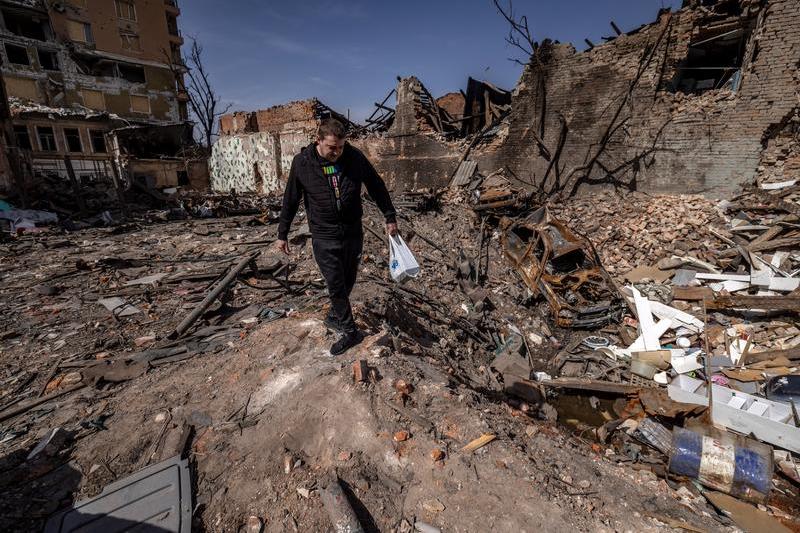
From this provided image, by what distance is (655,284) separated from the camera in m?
6.28

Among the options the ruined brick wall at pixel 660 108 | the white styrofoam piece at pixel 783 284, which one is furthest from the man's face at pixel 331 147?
the ruined brick wall at pixel 660 108

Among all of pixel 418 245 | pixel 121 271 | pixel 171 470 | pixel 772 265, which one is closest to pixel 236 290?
pixel 121 271

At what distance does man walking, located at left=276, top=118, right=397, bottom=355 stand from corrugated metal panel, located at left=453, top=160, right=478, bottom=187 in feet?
27.4

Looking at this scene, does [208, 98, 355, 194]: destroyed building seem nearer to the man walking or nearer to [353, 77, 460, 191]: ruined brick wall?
[353, 77, 460, 191]: ruined brick wall

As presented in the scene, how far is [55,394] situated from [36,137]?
1097 inches

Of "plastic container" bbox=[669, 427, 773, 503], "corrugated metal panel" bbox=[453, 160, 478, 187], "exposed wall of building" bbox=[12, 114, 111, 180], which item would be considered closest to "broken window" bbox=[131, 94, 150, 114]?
"exposed wall of building" bbox=[12, 114, 111, 180]

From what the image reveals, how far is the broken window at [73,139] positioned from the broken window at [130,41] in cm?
934

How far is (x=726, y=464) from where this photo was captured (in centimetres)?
286

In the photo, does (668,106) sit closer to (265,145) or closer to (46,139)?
(265,145)

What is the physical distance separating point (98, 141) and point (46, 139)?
266cm

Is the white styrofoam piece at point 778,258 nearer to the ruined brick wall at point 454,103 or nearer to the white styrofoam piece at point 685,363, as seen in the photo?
the white styrofoam piece at point 685,363

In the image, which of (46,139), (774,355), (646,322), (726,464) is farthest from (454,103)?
(46,139)

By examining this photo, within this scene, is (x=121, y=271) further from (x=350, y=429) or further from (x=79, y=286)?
(x=350, y=429)

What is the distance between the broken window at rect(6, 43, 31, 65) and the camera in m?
22.2
